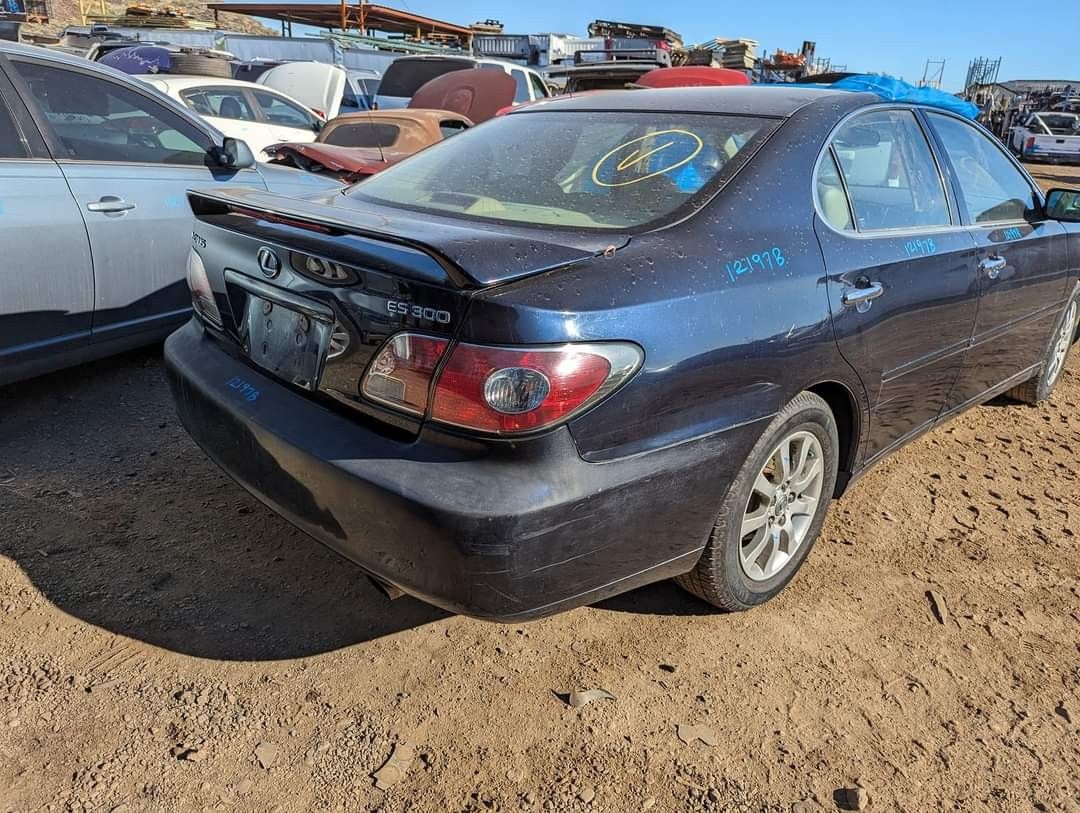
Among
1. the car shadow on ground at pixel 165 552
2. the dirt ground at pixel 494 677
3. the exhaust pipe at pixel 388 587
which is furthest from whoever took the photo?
the car shadow on ground at pixel 165 552

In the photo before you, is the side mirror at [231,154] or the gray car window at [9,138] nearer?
the gray car window at [9,138]

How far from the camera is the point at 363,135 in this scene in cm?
749

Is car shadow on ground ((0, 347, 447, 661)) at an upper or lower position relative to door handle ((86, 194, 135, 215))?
lower

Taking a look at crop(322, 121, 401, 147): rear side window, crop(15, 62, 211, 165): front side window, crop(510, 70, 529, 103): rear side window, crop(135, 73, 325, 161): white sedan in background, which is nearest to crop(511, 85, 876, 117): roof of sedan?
crop(15, 62, 211, 165): front side window

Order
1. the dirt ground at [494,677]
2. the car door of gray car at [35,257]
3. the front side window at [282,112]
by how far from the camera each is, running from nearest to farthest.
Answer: the dirt ground at [494,677] < the car door of gray car at [35,257] < the front side window at [282,112]

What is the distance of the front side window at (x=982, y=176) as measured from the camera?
128 inches

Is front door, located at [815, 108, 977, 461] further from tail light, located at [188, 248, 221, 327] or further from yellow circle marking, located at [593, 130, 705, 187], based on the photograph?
tail light, located at [188, 248, 221, 327]

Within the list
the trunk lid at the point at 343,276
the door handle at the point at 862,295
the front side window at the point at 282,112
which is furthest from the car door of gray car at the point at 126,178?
the front side window at the point at 282,112

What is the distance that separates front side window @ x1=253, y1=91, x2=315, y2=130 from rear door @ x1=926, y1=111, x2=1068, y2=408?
25.9ft

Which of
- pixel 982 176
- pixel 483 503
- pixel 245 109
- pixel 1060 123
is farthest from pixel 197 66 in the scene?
pixel 1060 123

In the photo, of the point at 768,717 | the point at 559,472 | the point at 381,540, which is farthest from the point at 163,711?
the point at 768,717

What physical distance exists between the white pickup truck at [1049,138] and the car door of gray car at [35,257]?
2698cm

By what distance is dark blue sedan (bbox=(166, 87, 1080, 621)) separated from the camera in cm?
181

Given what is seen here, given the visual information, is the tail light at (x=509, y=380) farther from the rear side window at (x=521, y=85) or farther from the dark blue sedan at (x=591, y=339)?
the rear side window at (x=521, y=85)
